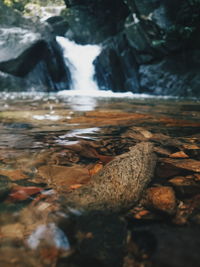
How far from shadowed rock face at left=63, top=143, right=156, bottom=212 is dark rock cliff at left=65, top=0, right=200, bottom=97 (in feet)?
34.7

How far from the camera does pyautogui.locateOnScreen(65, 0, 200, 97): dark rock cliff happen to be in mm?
11180

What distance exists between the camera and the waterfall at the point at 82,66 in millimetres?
15250

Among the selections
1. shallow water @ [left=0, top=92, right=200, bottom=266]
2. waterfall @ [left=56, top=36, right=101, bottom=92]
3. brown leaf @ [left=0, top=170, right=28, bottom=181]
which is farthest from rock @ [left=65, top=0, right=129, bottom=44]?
brown leaf @ [left=0, top=170, right=28, bottom=181]

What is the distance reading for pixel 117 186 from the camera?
1.35 m

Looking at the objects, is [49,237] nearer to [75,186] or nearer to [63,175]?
[75,186]

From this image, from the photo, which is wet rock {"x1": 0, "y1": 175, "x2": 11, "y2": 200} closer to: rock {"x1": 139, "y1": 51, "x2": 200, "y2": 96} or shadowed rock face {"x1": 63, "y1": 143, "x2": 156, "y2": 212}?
shadowed rock face {"x1": 63, "y1": 143, "x2": 156, "y2": 212}

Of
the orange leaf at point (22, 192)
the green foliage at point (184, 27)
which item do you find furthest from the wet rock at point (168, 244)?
the green foliage at point (184, 27)

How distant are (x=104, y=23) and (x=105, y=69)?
6221 mm

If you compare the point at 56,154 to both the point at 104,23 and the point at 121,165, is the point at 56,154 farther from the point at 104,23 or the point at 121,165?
the point at 104,23

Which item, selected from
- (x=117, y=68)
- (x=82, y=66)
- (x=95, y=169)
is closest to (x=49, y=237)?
(x=95, y=169)

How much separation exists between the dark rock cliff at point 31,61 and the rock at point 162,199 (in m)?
13.8

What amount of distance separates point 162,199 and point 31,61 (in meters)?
15.0

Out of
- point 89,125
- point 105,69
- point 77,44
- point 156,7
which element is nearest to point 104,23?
point 77,44

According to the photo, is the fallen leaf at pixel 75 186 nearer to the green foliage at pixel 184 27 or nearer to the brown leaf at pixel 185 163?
the brown leaf at pixel 185 163
